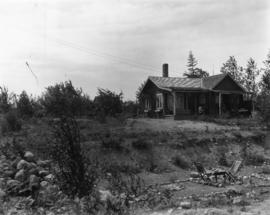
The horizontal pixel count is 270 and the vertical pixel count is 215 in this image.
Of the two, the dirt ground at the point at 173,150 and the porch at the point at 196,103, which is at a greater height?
the porch at the point at 196,103

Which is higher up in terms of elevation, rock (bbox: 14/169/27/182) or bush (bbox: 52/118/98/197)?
bush (bbox: 52/118/98/197)

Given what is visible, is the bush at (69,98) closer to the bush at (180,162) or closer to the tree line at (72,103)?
the tree line at (72,103)

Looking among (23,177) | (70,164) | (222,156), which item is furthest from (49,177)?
(222,156)

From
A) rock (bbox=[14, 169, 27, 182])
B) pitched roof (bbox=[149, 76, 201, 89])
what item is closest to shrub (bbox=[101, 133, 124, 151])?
rock (bbox=[14, 169, 27, 182])

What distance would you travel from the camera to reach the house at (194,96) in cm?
2941

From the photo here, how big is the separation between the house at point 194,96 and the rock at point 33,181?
20575mm

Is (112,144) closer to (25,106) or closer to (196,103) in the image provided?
(25,106)

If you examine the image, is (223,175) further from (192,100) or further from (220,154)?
(192,100)

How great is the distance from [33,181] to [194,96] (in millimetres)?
23788

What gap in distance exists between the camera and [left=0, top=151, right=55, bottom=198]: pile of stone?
8.01 m

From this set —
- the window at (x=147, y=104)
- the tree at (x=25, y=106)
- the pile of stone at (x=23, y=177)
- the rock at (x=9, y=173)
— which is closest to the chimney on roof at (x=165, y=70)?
the window at (x=147, y=104)

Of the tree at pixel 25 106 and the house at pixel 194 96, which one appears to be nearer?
the tree at pixel 25 106

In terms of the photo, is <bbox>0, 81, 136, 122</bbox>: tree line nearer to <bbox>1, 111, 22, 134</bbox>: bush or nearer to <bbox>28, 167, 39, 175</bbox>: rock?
<bbox>1, 111, 22, 134</bbox>: bush

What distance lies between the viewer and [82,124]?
712 inches
